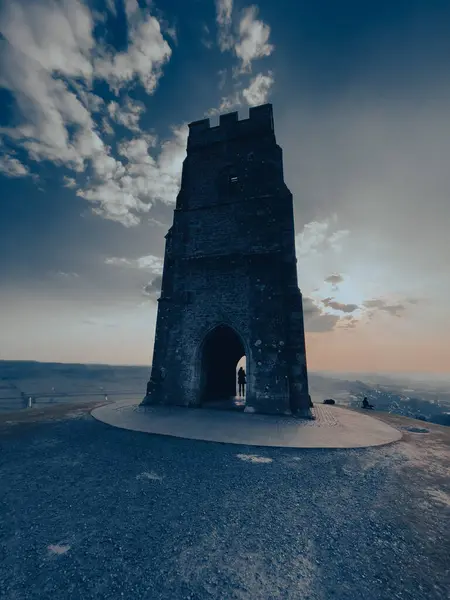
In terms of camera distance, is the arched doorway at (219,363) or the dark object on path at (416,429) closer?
the dark object on path at (416,429)

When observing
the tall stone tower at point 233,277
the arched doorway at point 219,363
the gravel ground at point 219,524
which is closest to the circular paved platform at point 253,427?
the gravel ground at point 219,524

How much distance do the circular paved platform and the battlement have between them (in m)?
14.2

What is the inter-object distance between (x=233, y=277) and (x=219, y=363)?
6163 millimetres

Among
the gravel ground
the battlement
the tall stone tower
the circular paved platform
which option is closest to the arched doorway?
the tall stone tower

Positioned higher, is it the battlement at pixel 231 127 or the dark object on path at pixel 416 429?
the battlement at pixel 231 127

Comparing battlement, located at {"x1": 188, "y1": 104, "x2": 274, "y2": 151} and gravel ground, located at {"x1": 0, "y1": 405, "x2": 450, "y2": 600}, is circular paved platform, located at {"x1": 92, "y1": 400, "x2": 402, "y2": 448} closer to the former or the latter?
gravel ground, located at {"x1": 0, "y1": 405, "x2": 450, "y2": 600}

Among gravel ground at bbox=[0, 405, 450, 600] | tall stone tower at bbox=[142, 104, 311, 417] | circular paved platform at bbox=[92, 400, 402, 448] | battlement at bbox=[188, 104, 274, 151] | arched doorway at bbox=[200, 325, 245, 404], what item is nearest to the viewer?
gravel ground at bbox=[0, 405, 450, 600]

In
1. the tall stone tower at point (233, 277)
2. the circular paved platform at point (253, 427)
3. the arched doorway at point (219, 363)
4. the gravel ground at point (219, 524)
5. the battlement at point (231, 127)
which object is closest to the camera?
the gravel ground at point (219, 524)

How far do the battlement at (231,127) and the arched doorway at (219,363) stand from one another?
10.7 meters

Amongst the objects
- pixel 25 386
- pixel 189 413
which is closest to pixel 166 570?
pixel 189 413

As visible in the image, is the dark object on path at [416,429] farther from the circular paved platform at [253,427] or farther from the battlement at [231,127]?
the battlement at [231,127]

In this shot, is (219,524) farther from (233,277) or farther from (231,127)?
(231,127)

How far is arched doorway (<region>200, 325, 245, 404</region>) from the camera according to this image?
1271 centimetres

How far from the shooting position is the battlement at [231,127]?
→ 13.8 m
